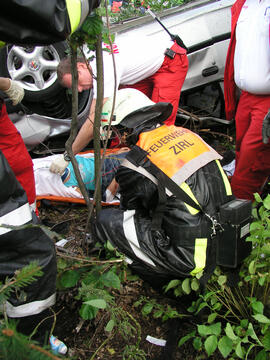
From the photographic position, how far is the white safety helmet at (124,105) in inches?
87.0

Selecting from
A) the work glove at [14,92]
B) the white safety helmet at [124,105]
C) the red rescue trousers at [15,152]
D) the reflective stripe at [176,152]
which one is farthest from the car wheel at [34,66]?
the reflective stripe at [176,152]

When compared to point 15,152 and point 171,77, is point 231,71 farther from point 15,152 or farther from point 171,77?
point 15,152

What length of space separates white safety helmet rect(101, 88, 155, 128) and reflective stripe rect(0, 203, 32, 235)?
3.16 feet

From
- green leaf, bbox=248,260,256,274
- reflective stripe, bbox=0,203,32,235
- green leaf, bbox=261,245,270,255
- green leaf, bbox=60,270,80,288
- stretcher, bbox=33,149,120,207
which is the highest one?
reflective stripe, bbox=0,203,32,235

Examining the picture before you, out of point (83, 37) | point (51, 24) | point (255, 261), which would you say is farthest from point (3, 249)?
point (255, 261)

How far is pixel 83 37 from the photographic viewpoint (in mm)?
1644

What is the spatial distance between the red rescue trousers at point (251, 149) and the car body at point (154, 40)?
1130 millimetres

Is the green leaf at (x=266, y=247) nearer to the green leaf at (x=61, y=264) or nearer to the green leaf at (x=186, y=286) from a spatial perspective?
the green leaf at (x=186, y=286)

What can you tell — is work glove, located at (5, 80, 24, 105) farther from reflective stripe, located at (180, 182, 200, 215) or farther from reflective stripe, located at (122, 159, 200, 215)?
reflective stripe, located at (180, 182, 200, 215)

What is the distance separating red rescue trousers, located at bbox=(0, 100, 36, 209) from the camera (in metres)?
2.46

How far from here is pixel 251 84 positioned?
277 centimetres

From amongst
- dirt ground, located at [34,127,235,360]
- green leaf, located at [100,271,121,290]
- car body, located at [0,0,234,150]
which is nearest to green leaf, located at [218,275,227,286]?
dirt ground, located at [34,127,235,360]

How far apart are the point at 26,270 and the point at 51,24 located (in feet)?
2.85

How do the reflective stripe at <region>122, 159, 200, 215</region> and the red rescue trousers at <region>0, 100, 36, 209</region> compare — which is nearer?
the reflective stripe at <region>122, 159, 200, 215</region>
